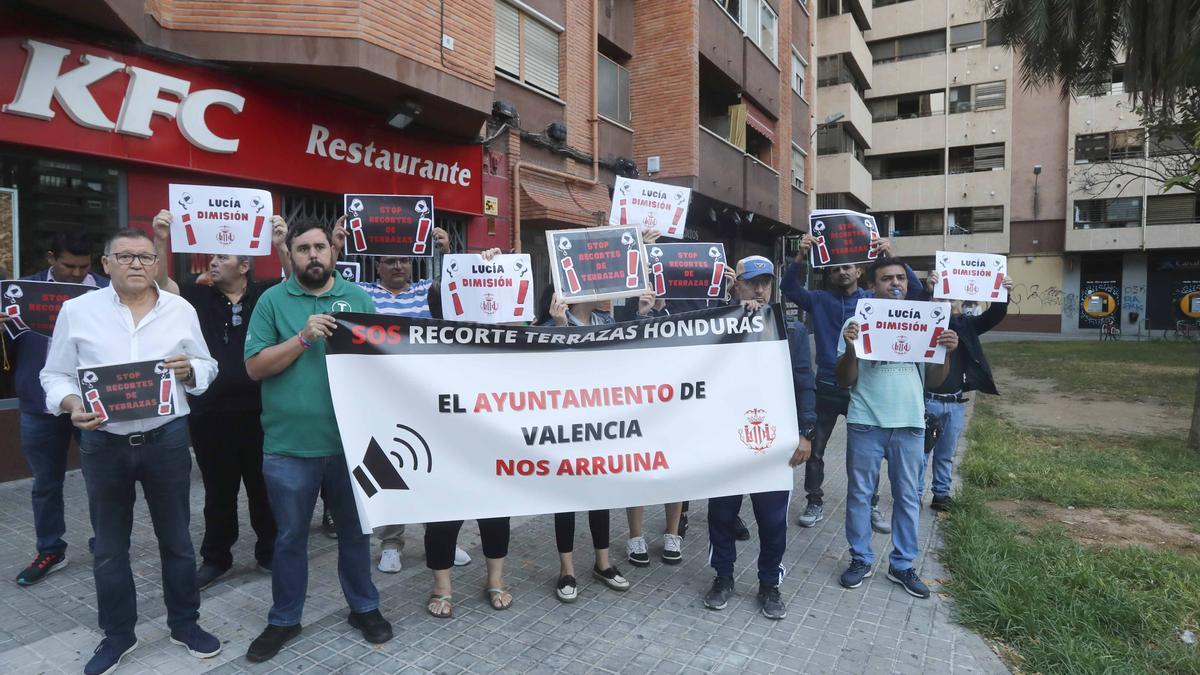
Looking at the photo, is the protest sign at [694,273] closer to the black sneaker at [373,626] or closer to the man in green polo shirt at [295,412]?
the man in green polo shirt at [295,412]

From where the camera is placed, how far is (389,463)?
3701mm

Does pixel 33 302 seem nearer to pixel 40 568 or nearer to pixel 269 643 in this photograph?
pixel 40 568

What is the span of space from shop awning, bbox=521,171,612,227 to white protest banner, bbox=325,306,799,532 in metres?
7.32

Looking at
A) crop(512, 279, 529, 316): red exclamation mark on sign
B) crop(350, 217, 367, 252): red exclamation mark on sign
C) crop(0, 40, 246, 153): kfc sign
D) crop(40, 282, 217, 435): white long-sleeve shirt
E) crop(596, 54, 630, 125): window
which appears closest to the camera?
crop(40, 282, 217, 435): white long-sleeve shirt

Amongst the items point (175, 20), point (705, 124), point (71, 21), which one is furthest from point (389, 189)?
point (705, 124)

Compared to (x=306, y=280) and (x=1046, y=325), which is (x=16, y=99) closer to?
(x=306, y=280)

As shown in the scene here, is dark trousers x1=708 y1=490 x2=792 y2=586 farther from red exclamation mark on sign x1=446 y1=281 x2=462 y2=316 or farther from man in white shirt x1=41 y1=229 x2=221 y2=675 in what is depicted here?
man in white shirt x1=41 y1=229 x2=221 y2=675

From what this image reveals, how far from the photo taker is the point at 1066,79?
15125 mm

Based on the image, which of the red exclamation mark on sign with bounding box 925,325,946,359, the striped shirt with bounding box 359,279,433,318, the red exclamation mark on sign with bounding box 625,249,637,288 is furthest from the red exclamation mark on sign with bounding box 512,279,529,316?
the red exclamation mark on sign with bounding box 925,325,946,359

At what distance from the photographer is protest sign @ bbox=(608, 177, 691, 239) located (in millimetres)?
7023

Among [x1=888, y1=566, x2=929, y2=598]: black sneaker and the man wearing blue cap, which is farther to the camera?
[x1=888, y1=566, x2=929, y2=598]: black sneaker

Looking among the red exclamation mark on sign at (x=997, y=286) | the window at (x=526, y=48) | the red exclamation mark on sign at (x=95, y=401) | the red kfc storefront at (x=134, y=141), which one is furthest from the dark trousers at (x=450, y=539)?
the window at (x=526, y=48)

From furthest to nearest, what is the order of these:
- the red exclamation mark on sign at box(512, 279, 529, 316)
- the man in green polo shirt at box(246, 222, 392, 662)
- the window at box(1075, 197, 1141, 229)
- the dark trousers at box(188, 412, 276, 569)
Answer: the window at box(1075, 197, 1141, 229), the red exclamation mark on sign at box(512, 279, 529, 316), the dark trousers at box(188, 412, 276, 569), the man in green polo shirt at box(246, 222, 392, 662)

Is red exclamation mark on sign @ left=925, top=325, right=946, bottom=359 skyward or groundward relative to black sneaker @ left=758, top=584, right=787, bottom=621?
skyward
